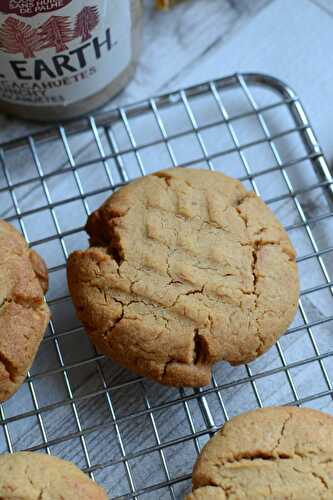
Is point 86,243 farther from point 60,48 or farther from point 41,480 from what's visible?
point 41,480

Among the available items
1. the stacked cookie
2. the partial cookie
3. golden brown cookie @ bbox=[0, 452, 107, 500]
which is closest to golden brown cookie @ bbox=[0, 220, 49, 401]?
the stacked cookie

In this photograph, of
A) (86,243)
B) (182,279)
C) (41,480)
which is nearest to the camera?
(41,480)

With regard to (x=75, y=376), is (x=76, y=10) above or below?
above

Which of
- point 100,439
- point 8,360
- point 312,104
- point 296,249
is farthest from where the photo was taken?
point 312,104

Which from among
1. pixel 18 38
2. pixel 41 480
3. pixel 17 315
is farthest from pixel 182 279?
pixel 18 38

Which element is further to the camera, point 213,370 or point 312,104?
point 312,104

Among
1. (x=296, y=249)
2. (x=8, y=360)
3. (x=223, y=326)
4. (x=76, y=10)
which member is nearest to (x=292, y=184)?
(x=296, y=249)

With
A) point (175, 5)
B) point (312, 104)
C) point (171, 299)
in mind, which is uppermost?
point (175, 5)

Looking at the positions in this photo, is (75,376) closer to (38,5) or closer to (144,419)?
(144,419)
